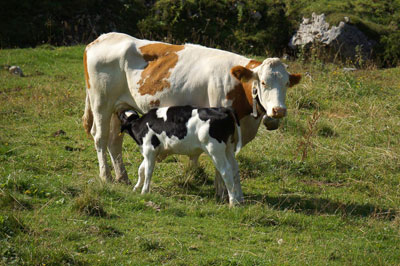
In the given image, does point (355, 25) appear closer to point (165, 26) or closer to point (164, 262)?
point (165, 26)

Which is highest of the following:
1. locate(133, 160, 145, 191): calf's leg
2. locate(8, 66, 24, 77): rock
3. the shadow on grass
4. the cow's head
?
the cow's head

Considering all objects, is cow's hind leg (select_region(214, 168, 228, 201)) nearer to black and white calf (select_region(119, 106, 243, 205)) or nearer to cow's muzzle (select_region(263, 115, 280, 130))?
black and white calf (select_region(119, 106, 243, 205))

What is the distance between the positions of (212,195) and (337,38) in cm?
1097

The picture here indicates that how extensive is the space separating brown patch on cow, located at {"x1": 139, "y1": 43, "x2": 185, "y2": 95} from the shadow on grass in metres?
2.16

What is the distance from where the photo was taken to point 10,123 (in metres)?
12.2

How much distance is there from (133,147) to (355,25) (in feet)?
35.0

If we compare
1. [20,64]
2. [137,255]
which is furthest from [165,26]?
[137,255]

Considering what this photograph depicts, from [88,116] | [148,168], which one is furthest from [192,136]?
[88,116]

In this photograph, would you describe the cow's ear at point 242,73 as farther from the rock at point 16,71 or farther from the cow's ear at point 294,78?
the rock at point 16,71

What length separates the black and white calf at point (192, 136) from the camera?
7.87 meters

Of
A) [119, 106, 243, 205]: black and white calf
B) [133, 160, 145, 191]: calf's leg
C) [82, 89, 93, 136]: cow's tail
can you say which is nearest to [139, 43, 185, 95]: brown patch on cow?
[119, 106, 243, 205]: black and white calf

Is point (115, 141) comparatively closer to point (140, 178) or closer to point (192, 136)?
point (140, 178)

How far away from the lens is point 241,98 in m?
8.52

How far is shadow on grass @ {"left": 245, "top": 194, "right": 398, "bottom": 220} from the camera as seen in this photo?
8.30 metres
